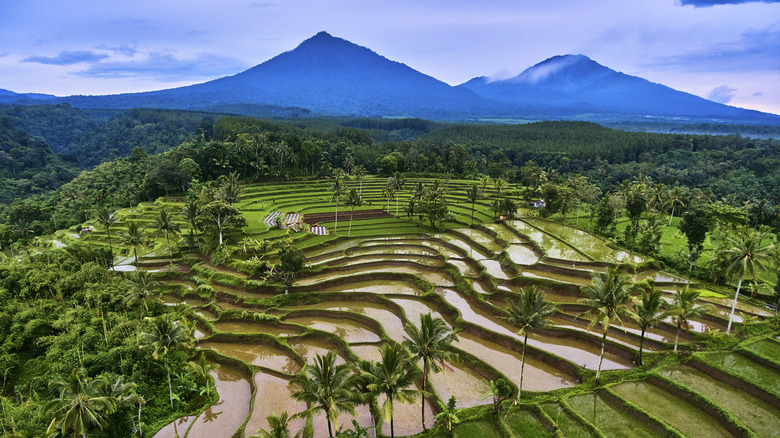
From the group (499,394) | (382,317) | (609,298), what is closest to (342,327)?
(382,317)

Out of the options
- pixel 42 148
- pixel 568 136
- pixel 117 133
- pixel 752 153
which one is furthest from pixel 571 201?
pixel 117 133

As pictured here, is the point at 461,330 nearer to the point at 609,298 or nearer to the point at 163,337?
the point at 609,298

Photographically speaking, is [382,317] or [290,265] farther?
[290,265]

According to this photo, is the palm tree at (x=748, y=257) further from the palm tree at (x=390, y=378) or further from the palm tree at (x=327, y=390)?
the palm tree at (x=327, y=390)

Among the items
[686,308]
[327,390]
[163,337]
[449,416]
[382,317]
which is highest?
[686,308]

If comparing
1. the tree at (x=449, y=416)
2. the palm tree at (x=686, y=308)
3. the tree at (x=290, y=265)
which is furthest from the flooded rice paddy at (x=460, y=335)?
the palm tree at (x=686, y=308)

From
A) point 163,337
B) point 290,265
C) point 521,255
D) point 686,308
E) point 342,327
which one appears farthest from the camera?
point 521,255

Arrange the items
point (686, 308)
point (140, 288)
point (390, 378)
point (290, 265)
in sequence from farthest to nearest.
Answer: point (290, 265) < point (140, 288) < point (686, 308) < point (390, 378)
